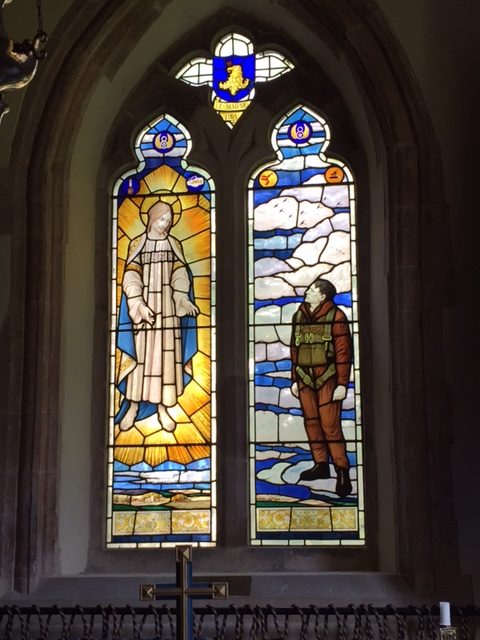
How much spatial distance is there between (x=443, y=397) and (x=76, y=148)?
98.9 inches

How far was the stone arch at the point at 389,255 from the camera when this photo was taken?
5730 mm

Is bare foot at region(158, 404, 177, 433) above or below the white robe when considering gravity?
below

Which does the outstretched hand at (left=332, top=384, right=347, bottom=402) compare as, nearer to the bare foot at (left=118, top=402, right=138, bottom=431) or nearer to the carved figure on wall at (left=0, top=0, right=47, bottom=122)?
the bare foot at (left=118, top=402, right=138, bottom=431)

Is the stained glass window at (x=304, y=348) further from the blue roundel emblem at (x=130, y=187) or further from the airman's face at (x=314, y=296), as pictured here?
the blue roundel emblem at (x=130, y=187)

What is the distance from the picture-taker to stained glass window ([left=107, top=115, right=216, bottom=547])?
20.3 feet

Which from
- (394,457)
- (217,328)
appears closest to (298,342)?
(217,328)

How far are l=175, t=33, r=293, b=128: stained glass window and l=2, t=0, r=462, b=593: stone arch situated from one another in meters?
0.38

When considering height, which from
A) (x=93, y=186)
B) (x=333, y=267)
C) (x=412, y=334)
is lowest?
(x=412, y=334)

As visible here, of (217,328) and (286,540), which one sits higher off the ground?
(217,328)

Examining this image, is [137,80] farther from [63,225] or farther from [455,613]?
[455,613]

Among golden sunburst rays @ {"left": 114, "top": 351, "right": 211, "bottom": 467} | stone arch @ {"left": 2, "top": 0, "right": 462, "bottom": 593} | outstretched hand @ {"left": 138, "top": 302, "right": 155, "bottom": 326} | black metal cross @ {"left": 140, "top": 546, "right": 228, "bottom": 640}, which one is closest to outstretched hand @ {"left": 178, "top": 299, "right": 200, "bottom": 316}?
outstretched hand @ {"left": 138, "top": 302, "right": 155, "bottom": 326}

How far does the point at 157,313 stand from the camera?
21.3 feet

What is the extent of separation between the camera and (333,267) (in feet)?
21.1

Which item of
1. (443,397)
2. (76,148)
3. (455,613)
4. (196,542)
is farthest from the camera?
(76,148)
